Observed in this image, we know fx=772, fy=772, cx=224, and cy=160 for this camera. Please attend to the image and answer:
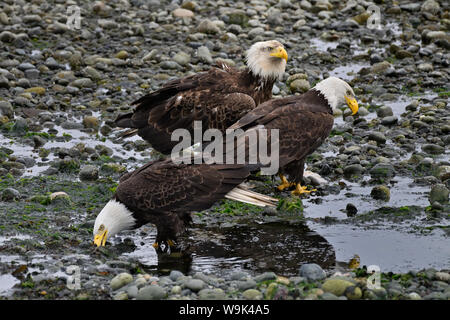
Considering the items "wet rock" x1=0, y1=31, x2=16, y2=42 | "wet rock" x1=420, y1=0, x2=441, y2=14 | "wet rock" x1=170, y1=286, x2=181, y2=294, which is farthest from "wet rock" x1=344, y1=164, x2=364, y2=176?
"wet rock" x1=420, y1=0, x2=441, y2=14

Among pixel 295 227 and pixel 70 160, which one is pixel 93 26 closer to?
pixel 70 160

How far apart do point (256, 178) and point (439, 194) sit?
168 cm

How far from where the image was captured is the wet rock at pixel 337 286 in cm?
509

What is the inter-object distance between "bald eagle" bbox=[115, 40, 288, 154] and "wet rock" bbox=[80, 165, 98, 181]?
577mm

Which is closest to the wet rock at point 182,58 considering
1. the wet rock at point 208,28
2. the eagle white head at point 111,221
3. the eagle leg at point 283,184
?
the wet rock at point 208,28

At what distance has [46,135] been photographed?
9.10 metres

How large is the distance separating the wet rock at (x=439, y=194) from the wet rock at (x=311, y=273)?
2.07 m

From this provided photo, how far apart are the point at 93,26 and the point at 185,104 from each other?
5.54 metres

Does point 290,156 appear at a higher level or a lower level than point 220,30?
lower

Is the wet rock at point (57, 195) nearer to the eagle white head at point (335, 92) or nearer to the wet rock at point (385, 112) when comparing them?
the eagle white head at point (335, 92)

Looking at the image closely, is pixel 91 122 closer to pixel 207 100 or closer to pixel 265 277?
pixel 207 100

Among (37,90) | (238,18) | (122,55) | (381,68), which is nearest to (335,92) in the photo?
(381,68)

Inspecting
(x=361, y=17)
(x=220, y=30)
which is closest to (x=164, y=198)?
(x=220, y=30)

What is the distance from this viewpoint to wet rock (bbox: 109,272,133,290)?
5367mm
